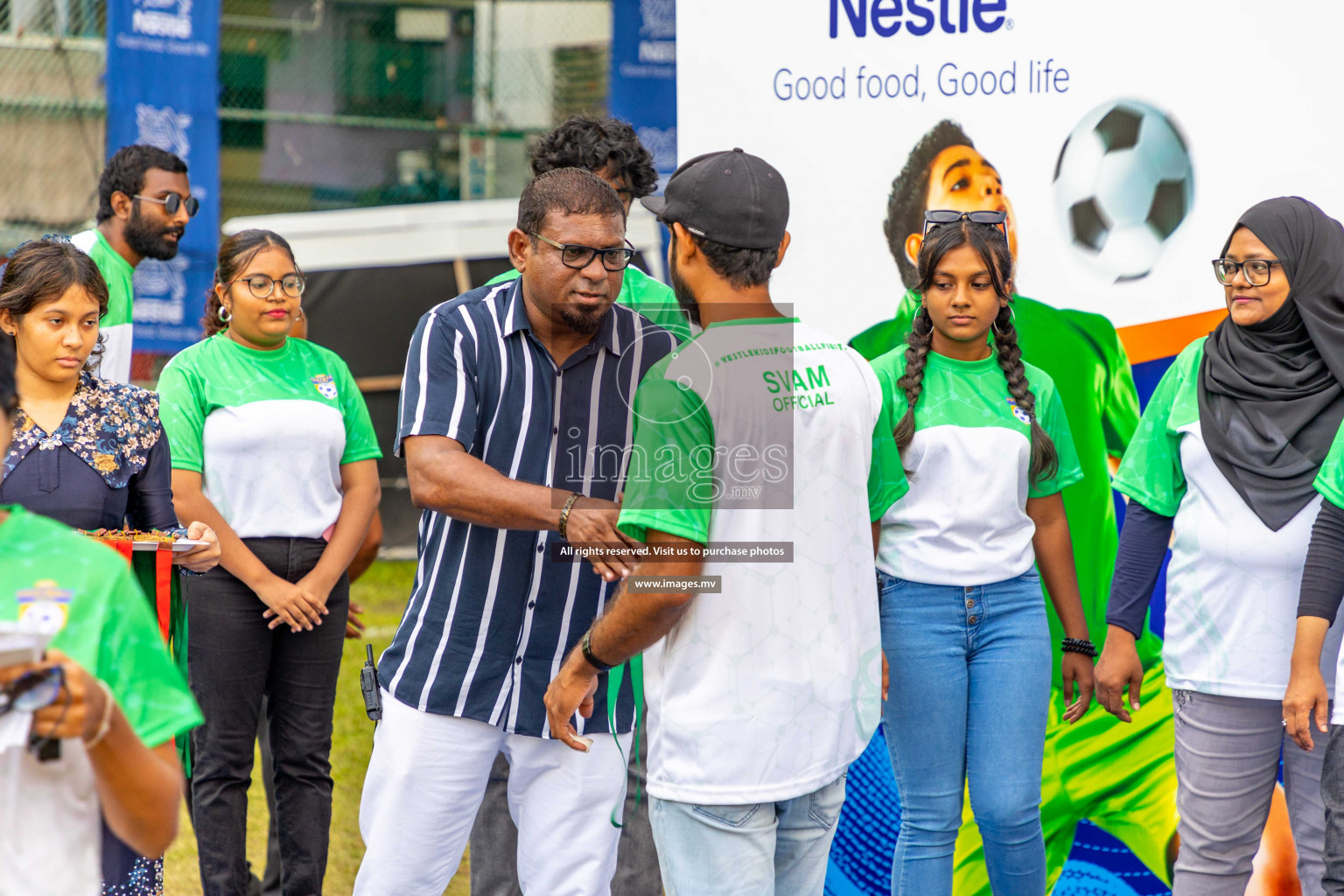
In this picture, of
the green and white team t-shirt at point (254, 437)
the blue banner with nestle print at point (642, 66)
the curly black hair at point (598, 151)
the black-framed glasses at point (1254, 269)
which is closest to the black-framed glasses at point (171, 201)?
the green and white team t-shirt at point (254, 437)

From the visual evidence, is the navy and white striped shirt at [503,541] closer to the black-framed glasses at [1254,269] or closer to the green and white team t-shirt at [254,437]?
the green and white team t-shirt at [254,437]

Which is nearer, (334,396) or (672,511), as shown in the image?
(672,511)

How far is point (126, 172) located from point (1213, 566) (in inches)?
148

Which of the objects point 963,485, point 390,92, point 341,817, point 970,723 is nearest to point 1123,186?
point 963,485

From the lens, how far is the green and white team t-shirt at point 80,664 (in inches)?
58.2

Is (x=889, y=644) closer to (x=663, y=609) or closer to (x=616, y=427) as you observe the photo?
(x=616, y=427)

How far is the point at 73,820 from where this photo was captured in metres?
1.56

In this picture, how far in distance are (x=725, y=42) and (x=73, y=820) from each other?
9.85 feet

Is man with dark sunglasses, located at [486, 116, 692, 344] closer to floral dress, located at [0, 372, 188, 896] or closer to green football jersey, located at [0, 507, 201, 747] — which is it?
floral dress, located at [0, 372, 188, 896]

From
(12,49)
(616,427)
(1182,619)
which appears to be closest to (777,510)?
(616,427)

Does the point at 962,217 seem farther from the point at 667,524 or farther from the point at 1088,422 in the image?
the point at 667,524

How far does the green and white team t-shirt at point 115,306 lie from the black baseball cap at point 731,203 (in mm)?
2753

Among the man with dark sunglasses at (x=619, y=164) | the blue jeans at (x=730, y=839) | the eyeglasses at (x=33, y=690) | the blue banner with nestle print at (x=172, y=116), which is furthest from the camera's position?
the blue banner with nestle print at (x=172, y=116)

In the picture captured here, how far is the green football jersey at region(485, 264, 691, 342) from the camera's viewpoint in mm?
3391
